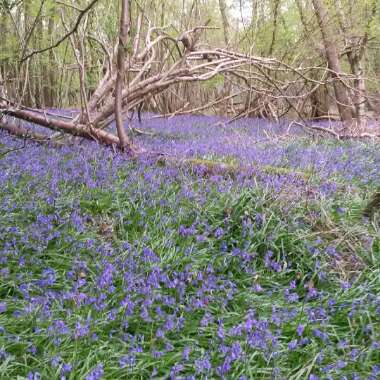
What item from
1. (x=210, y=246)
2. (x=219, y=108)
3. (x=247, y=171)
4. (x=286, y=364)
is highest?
(x=219, y=108)

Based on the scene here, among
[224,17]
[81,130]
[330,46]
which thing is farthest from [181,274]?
[224,17]

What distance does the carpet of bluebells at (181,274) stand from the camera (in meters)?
2.42

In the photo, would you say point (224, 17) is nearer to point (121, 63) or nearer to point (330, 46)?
point (330, 46)

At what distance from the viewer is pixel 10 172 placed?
4.79 metres

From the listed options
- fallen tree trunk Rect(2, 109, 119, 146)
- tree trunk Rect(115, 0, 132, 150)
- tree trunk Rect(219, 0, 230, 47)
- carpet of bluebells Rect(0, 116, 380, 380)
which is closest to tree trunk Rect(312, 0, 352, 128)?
tree trunk Rect(219, 0, 230, 47)

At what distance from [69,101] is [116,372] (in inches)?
715

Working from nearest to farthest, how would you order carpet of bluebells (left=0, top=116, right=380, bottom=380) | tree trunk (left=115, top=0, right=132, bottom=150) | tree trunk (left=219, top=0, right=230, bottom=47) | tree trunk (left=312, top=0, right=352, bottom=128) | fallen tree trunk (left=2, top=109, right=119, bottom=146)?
carpet of bluebells (left=0, top=116, right=380, bottom=380), tree trunk (left=115, top=0, right=132, bottom=150), fallen tree trunk (left=2, top=109, right=119, bottom=146), tree trunk (left=312, top=0, right=352, bottom=128), tree trunk (left=219, top=0, right=230, bottom=47)

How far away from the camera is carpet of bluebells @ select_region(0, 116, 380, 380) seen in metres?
2.42

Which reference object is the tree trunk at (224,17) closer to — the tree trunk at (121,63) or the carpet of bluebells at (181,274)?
the tree trunk at (121,63)

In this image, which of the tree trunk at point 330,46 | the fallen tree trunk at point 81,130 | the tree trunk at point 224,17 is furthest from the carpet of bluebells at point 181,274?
the tree trunk at point 224,17

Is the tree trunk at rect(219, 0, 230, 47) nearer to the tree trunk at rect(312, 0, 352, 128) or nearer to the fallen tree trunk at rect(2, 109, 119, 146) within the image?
the tree trunk at rect(312, 0, 352, 128)

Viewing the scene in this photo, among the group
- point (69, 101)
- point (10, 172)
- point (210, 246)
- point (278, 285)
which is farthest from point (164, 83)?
point (69, 101)

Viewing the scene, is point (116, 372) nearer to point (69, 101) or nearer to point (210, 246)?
point (210, 246)

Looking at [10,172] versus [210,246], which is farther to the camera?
[10,172]
